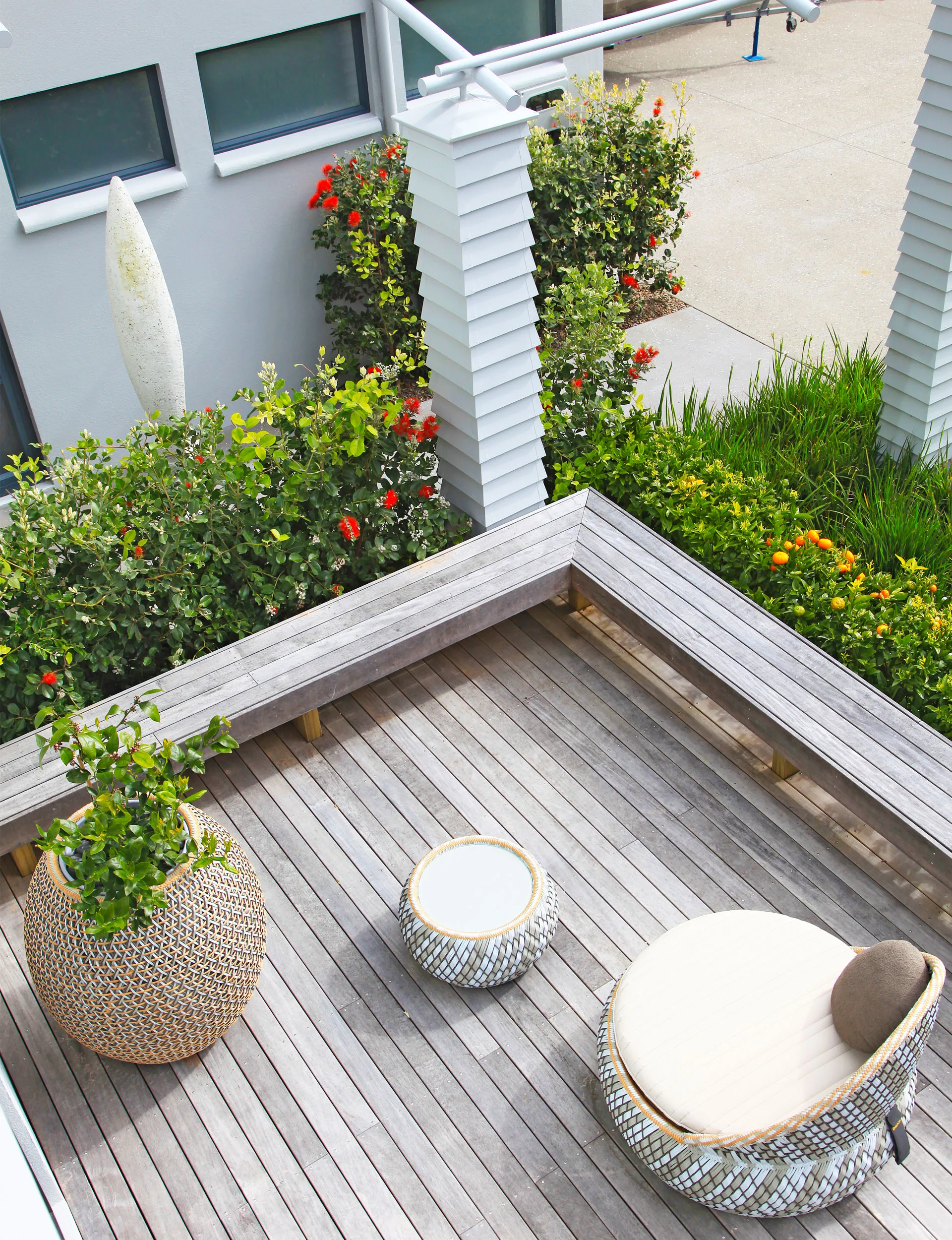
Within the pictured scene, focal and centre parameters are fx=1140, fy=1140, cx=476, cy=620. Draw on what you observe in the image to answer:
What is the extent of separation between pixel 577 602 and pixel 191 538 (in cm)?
149

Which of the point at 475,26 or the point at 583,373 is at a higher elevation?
the point at 475,26

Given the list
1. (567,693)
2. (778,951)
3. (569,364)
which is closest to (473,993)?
(778,951)

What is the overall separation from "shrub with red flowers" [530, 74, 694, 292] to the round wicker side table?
343cm

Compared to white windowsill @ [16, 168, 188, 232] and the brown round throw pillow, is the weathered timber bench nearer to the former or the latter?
the brown round throw pillow

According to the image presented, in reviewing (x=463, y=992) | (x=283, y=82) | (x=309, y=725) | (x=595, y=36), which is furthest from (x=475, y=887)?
(x=283, y=82)

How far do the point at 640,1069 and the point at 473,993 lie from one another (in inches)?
26.2

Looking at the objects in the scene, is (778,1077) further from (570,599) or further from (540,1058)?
(570,599)

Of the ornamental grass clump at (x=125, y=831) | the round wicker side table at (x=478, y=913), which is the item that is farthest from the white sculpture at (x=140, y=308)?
the round wicker side table at (x=478, y=913)

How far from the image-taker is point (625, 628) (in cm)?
397

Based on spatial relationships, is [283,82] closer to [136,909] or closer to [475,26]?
[475,26]

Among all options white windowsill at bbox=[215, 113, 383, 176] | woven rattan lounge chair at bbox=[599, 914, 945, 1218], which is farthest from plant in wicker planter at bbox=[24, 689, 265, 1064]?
white windowsill at bbox=[215, 113, 383, 176]

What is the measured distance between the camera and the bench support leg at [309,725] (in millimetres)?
3852

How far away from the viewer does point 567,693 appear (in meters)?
4.02

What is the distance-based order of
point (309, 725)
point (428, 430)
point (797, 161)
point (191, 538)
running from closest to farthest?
1. point (191, 538)
2. point (309, 725)
3. point (428, 430)
4. point (797, 161)
